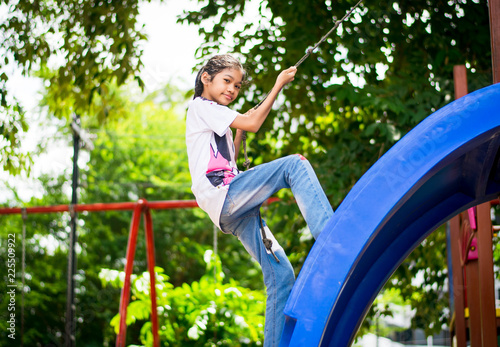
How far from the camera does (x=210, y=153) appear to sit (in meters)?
2.17

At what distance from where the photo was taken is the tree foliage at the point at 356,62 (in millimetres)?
4227

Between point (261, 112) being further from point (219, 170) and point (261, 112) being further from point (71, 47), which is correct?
Result: point (71, 47)

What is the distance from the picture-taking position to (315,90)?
477cm

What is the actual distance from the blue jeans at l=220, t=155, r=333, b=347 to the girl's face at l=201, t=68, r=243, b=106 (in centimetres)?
43

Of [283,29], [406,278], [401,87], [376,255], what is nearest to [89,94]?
[283,29]

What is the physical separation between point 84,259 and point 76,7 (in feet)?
28.6

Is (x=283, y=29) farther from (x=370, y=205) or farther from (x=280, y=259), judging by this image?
(x=370, y=205)

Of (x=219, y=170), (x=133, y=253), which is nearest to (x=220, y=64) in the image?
(x=219, y=170)

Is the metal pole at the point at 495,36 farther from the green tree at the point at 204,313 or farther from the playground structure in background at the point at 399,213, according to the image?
the green tree at the point at 204,313

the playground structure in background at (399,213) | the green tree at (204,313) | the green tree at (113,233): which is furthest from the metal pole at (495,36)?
the green tree at (113,233)

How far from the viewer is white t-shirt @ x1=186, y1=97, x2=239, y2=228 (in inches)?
82.3

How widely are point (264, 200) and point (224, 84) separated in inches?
22.1

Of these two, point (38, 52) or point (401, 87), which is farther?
point (38, 52)

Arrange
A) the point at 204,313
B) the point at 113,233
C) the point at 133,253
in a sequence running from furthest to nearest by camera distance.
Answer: the point at 113,233, the point at 204,313, the point at 133,253
